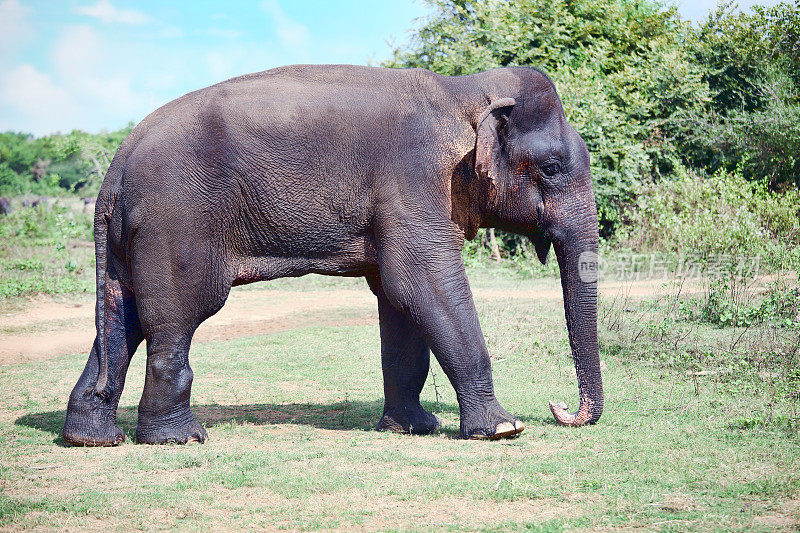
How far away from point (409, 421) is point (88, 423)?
2.41m

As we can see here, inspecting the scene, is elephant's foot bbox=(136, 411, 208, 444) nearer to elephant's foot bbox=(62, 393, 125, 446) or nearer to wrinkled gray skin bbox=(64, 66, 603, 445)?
wrinkled gray skin bbox=(64, 66, 603, 445)

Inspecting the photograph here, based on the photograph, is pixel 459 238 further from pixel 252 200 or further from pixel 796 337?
pixel 796 337

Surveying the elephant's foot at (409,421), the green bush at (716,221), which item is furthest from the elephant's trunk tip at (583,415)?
the green bush at (716,221)

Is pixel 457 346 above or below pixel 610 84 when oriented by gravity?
below

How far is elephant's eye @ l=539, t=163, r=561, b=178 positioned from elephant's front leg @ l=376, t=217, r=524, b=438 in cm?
89

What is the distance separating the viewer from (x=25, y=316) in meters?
13.0

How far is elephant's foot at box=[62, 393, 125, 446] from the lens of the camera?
20.3 feet

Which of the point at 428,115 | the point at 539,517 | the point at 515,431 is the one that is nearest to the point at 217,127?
the point at 428,115

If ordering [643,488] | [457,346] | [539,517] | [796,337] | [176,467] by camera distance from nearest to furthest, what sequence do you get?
[539,517]
[643,488]
[176,467]
[457,346]
[796,337]

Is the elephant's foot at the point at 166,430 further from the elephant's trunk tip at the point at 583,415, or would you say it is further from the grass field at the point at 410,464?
the elephant's trunk tip at the point at 583,415

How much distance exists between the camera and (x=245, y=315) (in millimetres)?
13367

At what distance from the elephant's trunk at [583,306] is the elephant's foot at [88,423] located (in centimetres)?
339

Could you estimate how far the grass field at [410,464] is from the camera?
4422 mm

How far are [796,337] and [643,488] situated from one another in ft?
17.1
